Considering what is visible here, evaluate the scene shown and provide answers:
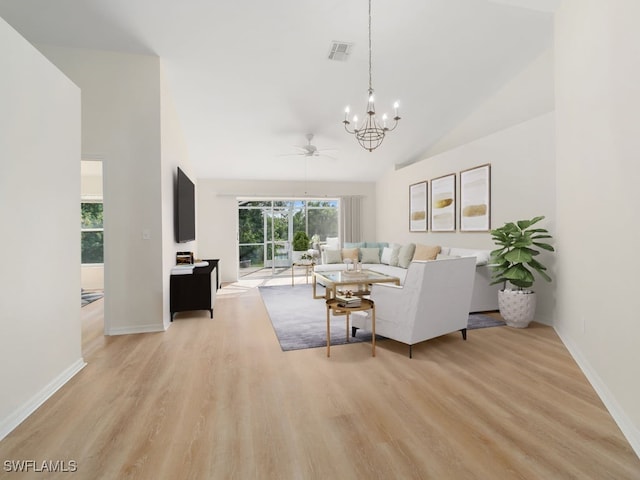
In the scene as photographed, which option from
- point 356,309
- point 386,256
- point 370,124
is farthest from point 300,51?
point 386,256

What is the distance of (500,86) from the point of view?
513 cm

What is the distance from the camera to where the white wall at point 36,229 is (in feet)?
6.48

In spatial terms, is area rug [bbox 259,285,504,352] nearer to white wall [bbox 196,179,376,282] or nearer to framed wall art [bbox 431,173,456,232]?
framed wall art [bbox 431,173,456,232]

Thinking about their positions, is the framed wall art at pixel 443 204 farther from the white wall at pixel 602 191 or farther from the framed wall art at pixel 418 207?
the white wall at pixel 602 191

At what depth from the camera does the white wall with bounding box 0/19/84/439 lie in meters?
1.97

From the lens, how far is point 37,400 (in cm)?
219

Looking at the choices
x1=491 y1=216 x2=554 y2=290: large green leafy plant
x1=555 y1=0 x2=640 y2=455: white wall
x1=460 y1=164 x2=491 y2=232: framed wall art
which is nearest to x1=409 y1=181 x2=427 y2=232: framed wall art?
x1=460 y1=164 x2=491 y2=232: framed wall art

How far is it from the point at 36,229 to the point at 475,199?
5.44 m

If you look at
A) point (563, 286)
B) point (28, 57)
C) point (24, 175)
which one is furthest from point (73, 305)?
point (563, 286)

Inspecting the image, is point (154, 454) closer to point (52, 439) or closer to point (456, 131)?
point (52, 439)

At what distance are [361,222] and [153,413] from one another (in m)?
7.12

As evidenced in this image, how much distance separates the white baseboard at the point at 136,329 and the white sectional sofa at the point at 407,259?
9.82 feet

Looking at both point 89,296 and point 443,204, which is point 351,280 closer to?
point 443,204

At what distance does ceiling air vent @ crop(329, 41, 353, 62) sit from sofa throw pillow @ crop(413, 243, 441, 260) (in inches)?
130
